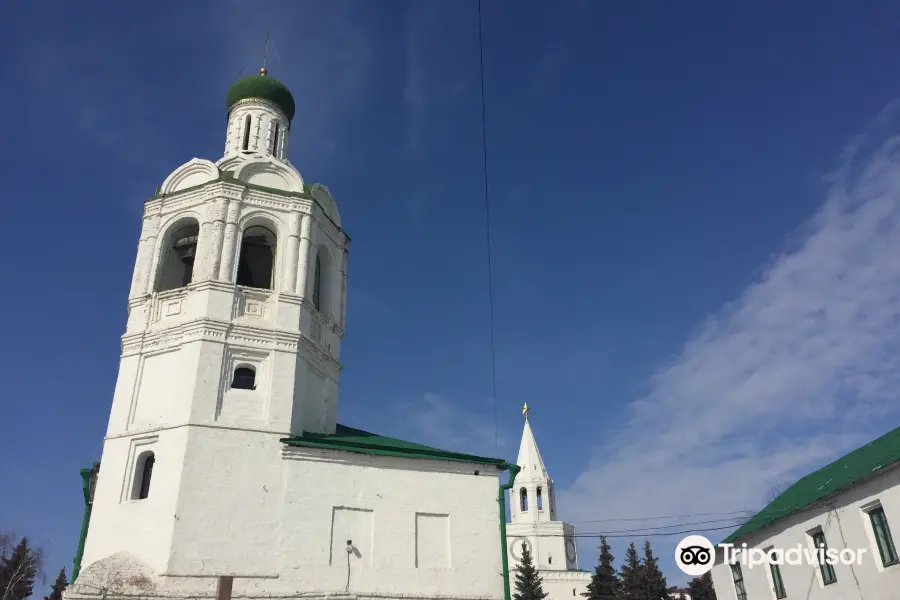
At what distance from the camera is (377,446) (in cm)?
1548

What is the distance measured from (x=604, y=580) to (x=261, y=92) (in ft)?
114

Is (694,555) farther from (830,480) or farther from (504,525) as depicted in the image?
(504,525)

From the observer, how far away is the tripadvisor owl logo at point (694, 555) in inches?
724

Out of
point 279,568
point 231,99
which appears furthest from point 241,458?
point 231,99

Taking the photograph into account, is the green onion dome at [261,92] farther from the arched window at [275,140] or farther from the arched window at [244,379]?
the arched window at [244,379]

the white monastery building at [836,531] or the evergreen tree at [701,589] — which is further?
the evergreen tree at [701,589]

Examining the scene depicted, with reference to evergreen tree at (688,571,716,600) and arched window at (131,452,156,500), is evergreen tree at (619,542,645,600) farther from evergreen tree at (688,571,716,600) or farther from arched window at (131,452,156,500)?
arched window at (131,452,156,500)

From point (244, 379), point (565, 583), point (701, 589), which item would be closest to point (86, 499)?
point (244, 379)

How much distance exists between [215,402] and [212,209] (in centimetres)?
480

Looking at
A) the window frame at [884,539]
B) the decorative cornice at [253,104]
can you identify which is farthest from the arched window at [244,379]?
the window frame at [884,539]

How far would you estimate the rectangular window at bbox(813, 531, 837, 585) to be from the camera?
57.2ft

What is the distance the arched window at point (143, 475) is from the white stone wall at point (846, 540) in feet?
50.1

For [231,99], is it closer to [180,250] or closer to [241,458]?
[180,250]

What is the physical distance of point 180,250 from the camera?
18.3m
